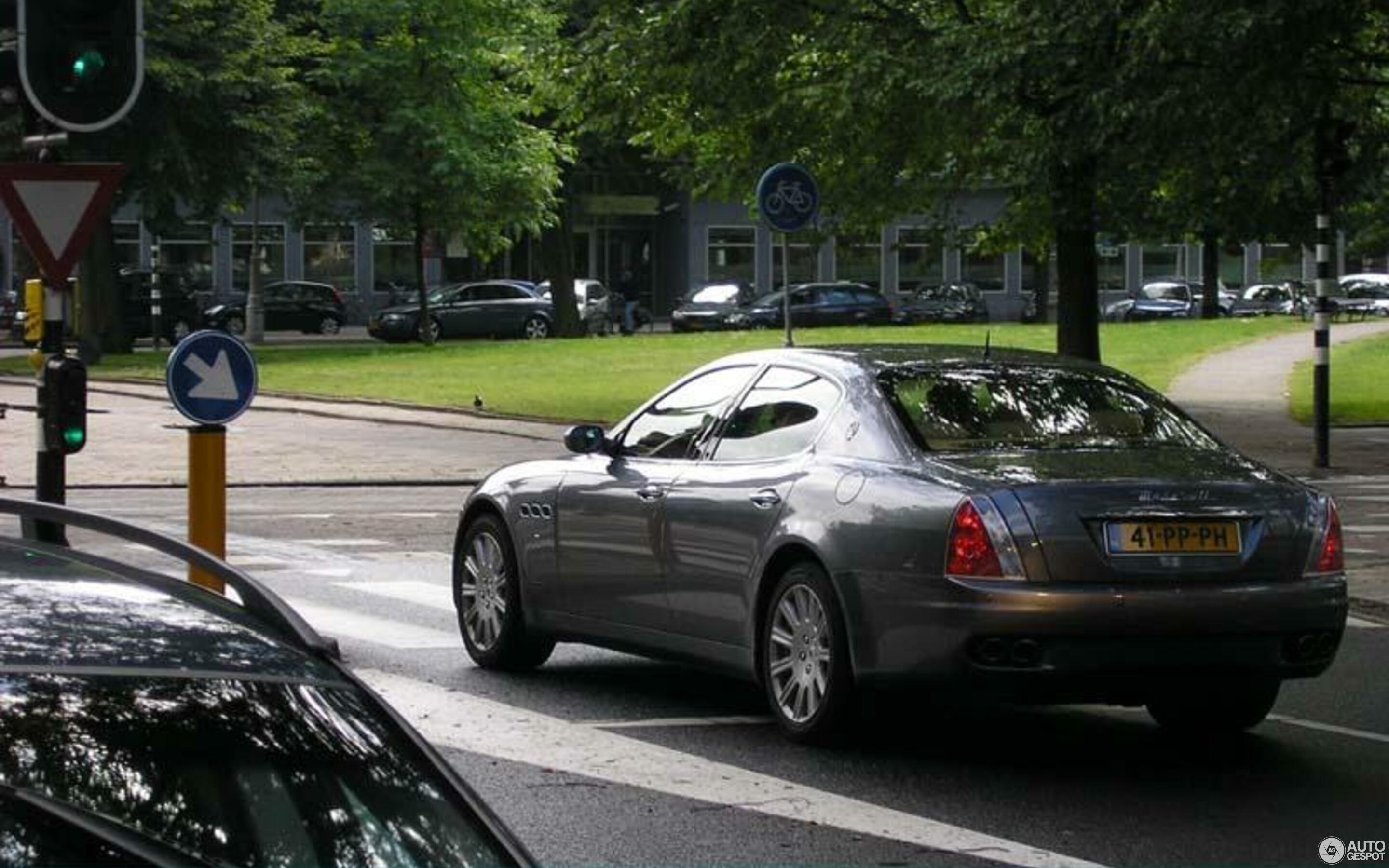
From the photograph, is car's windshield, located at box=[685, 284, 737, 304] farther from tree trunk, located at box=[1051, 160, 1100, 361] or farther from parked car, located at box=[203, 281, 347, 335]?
tree trunk, located at box=[1051, 160, 1100, 361]

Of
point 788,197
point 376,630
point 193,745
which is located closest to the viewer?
point 193,745

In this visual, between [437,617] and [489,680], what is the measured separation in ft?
7.00

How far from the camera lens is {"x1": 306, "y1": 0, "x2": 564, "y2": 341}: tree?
53844 mm

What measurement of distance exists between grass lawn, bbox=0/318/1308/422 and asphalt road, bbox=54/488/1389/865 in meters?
17.9

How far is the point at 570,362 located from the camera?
44469 millimetres

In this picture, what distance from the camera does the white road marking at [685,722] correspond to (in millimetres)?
9352

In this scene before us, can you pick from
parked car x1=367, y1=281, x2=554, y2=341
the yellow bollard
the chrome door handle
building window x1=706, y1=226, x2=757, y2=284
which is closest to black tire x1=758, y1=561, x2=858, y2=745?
the chrome door handle

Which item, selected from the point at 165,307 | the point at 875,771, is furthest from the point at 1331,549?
the point at 165,307

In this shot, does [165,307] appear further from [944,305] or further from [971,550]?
[971,550]

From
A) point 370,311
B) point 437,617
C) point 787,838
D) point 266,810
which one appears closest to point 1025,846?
point 787,838

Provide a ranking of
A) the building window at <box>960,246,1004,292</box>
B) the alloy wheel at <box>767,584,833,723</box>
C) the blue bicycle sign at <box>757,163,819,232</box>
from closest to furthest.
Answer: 1. the alloy wheel at <box>767,584,833,723</box>
2. the blue bicycle sign at <box>757,163,819,232</box>
3. the building window at <box>960,246,1004,292</box>

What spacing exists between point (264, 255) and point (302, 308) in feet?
22.1

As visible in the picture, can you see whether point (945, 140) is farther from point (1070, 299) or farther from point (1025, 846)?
point (1025, 846)

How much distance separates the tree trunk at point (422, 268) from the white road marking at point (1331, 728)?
150 ft
